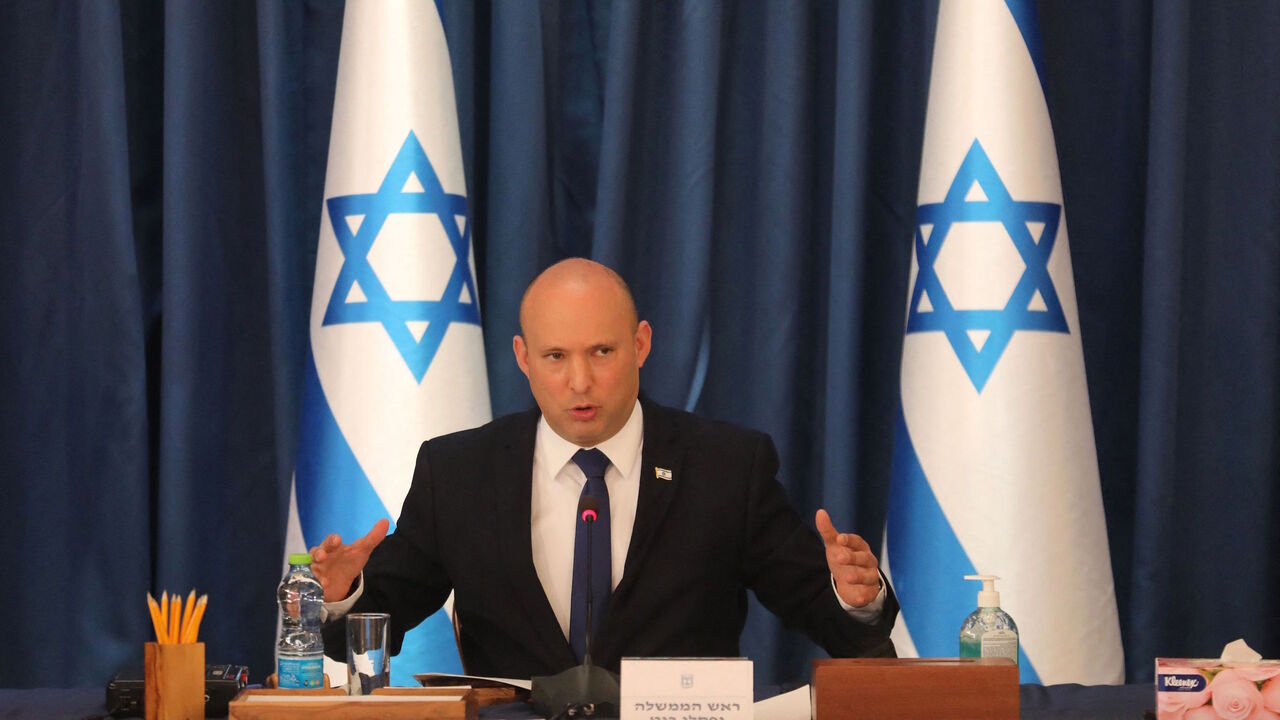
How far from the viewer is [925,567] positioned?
9.79ft

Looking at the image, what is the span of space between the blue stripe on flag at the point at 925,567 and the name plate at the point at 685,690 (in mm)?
1540

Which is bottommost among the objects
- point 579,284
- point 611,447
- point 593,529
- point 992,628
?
point 992,628

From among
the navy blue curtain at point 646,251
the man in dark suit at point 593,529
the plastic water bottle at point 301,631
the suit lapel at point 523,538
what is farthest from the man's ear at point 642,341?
the navy blue curtain at point 646,251

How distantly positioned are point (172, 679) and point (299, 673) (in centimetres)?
15

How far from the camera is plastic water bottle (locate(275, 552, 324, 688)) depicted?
5.51 feet

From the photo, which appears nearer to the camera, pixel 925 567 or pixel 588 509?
pixel 588 509

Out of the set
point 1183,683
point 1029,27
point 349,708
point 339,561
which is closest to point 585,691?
point 349,708

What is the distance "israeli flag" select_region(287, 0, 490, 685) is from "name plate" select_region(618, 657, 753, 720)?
63.2 inches

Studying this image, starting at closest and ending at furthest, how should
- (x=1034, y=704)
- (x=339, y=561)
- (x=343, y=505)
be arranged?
1. (x=1034, y=704)
2. (x=339, y=561)
3. (x=343, y=505)

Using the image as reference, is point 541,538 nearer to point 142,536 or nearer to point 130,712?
point 130,712

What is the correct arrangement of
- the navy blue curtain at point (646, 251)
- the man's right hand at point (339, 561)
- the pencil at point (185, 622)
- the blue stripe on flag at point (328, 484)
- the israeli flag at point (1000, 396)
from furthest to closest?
the navy blue curtain at point (646, 251) → the blue stripe on flag at point (328, 484) → the israeli flag at point (1000, 396) → the man's right hand at point (339, 561) → the pencil at point (185, 622)

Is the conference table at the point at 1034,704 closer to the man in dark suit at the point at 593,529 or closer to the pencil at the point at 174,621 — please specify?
the pencil at the point at 174,621

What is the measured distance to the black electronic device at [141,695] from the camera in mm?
1670

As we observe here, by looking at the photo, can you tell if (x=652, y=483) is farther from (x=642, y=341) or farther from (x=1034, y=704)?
(x=1034, y=704)
